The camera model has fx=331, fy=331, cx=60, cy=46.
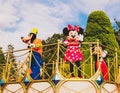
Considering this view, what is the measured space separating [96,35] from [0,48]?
13.9m

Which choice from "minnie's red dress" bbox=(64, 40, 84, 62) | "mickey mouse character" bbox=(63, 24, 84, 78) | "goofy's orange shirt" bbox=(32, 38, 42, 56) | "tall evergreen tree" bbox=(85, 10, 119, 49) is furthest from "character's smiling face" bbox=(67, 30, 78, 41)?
"tall evergreen tree" bbox=(85, 10, 119, 49)

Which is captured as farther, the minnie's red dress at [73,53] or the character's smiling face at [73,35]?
the character's smiling face at [73,35]

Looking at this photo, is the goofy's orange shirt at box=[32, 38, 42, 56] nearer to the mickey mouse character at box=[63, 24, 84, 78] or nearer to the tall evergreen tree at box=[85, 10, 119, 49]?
the mickey mouse character at box=[63, 24, 84, 78]

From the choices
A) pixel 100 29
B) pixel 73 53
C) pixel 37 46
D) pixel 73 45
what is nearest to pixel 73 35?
pixel 73 45

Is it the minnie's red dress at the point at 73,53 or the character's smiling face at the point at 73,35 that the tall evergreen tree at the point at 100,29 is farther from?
the minnie's red dress at the point at 73,53

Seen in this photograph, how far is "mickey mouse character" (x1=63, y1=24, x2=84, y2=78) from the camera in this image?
1065cm

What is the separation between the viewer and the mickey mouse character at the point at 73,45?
419 inches

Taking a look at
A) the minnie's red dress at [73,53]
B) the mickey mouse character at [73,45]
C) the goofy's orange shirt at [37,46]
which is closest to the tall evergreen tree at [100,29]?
the mickey mouse character at [73,45]

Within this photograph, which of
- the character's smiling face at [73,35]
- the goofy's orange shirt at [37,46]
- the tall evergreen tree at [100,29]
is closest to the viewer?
the goofy's orange shirt at [37,46]

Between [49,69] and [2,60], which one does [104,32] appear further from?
[2,60]

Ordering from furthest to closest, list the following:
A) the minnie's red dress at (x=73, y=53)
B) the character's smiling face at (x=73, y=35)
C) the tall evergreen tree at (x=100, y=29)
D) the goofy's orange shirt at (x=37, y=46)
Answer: the tall evergreen tree at (x=100, y=29)
the character's smiling face at (x=73, y=35)
the goofy's orange shirt at (x=37, y=46)
the minnie's red dress at (x=73, y=53)

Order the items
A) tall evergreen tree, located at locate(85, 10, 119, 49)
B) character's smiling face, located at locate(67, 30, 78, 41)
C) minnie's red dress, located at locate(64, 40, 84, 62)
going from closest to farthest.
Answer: minnie's red dress, located at locate(64, 40, 84, 62), character's smiling face, located at locate(67, 30, 78, 41), tall evergreen tree, located at locate(85, 10, 119, 49)

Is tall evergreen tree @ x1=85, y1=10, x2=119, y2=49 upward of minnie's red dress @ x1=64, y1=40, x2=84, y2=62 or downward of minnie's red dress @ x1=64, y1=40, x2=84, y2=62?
upward

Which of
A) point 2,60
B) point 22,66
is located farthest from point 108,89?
point 2,60
